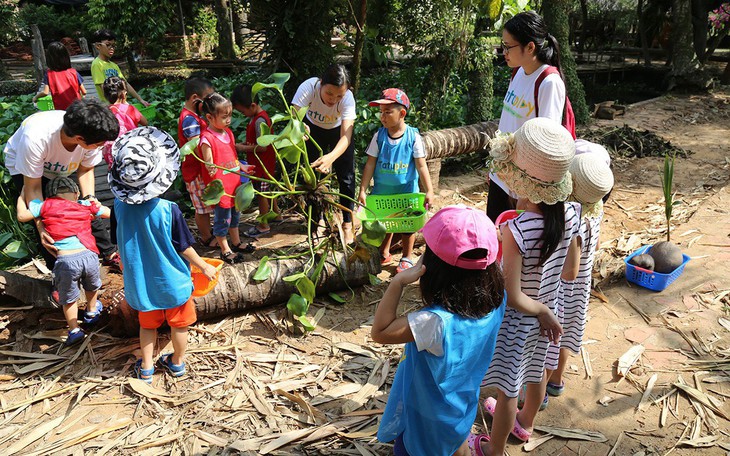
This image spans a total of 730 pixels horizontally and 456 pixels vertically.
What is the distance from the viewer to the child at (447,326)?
76.9 inches

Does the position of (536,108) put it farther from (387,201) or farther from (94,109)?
(94,109)

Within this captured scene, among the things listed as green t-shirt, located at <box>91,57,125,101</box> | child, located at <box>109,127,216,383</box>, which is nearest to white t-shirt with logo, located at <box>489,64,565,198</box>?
child, located at <box>109,127,216,383</box>

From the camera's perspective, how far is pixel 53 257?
367 centimetres

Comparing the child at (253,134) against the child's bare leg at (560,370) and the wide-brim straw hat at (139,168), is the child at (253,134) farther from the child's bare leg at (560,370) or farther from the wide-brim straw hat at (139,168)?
the child's bare leg at (560,370)

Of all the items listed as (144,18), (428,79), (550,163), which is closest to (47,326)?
(550,163)

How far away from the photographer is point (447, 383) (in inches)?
80.7

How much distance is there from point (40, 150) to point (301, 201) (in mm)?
1739

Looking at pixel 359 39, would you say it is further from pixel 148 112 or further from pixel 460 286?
pixel 460 286

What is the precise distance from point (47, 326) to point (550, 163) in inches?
140

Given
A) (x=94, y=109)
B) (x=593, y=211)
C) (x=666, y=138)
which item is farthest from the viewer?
(x=666, y=138)

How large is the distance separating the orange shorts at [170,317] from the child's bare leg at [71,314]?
70 cm

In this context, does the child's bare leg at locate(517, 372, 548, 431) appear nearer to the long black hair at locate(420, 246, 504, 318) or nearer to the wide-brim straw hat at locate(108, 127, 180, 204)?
the long black hair at locate(420, 246, 504, 318)

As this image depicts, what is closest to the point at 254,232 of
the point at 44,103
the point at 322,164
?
the point at 322,164

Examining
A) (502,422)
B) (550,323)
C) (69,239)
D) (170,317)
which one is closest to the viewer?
(550,323)
